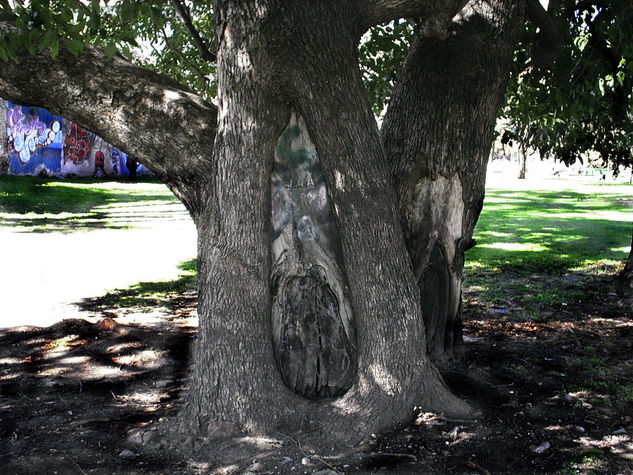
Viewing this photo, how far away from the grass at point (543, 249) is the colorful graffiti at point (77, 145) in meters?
18.1

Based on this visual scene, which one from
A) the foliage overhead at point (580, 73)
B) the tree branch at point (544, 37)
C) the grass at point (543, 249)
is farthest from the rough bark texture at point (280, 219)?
the grass at point (543, 249)

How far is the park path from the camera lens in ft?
26.1

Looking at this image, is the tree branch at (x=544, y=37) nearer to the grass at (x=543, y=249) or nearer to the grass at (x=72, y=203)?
the grass at (x=543, y=249)

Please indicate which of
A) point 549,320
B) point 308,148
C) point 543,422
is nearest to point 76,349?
point 308,148

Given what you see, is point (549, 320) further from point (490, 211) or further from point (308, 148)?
point (490, 211)

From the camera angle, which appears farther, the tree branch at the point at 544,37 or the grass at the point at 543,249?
the grass at the point at 543,249

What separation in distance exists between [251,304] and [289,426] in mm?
868

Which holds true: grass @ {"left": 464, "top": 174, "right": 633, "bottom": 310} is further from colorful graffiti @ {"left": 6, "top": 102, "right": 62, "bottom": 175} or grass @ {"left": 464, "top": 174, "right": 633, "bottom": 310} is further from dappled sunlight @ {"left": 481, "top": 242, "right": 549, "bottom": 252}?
colorful graffiti @ {"left": 6, "top": 102, "right": 62, "bottom": 175}

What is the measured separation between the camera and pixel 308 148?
439cm

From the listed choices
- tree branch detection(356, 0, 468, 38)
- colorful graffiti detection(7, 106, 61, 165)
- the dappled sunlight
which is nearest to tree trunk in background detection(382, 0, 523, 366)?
tree branch detection(356, 0, 468, 38)

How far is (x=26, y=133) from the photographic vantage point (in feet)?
86.8

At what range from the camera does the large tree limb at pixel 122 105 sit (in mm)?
4430

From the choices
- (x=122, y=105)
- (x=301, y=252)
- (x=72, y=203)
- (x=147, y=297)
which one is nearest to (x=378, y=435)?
(x=301, y=252)

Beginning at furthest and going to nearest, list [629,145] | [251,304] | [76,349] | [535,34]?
[629,145]
[535,34]
[76,349]
[251,304]
